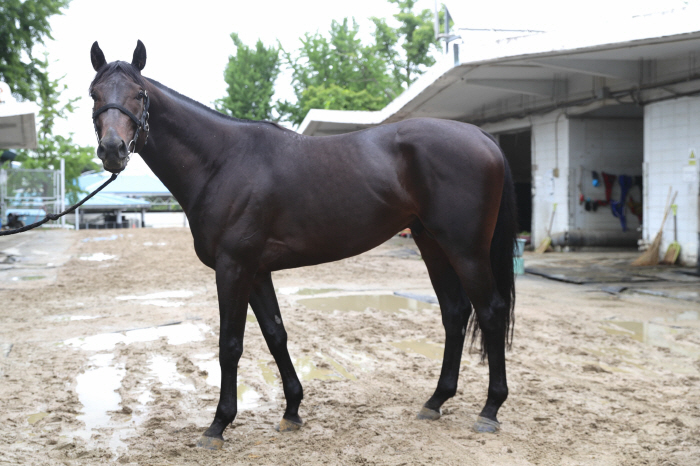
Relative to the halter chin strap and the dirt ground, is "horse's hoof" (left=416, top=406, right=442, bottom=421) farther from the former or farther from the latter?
the halter chin strap

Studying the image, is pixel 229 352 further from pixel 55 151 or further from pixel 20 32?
pixel 55 151

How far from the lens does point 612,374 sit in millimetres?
4207

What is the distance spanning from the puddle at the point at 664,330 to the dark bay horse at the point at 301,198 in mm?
2456

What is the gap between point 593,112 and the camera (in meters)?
13.5

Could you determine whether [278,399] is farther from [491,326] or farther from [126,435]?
[491,326]

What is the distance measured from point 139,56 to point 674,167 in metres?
10.3

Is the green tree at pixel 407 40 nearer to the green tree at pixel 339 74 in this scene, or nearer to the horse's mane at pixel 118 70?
the green tree at pixel 339 74

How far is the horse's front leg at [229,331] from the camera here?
10.3 feet

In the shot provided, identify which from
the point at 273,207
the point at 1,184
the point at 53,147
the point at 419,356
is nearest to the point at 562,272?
the point at 419,356

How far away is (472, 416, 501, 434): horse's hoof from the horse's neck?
6.43ft

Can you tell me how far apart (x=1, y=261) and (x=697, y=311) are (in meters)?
12.0

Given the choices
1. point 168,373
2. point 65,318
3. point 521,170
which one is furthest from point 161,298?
point 521,170

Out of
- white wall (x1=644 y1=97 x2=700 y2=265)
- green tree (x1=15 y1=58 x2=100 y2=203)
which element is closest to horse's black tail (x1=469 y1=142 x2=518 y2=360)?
white wall (x1=644 y1=97 x2=700 y2=265)

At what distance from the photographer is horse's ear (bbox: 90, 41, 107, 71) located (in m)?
3.09
